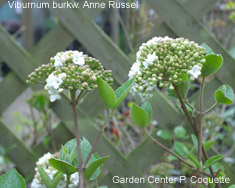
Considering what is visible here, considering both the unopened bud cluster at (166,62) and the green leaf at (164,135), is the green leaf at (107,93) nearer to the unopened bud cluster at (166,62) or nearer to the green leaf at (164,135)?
the unopened bud cluster at (166,62)

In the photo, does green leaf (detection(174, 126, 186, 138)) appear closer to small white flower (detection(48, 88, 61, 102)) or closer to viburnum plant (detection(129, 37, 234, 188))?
viburnum plant (detection(129, 37, 234, 188))

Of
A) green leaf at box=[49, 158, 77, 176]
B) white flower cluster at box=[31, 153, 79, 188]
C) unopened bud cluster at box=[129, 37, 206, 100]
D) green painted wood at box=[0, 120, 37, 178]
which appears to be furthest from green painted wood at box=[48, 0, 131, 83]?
green leaf at box=[49, 158, 77, 176]

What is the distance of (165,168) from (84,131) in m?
0.32

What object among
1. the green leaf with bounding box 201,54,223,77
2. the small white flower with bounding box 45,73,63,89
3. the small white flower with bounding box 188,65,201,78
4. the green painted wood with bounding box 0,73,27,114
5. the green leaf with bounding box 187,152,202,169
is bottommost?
the green leaf with bounding box 187,152,202,169

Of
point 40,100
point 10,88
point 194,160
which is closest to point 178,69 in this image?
point 194,160

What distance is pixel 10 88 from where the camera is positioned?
52.8 inches

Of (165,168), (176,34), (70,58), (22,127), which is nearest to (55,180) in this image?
(70,58)

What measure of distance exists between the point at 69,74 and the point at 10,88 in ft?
3.01

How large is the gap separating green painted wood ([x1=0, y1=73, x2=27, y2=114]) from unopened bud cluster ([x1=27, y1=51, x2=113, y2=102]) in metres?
0.82

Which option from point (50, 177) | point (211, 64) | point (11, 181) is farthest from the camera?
point (50, 177)

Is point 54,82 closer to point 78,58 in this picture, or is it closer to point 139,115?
point 78,58

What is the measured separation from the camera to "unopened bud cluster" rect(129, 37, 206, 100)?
0.52 metres

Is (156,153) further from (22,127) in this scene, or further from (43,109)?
(22,127)

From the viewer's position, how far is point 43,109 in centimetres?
129
